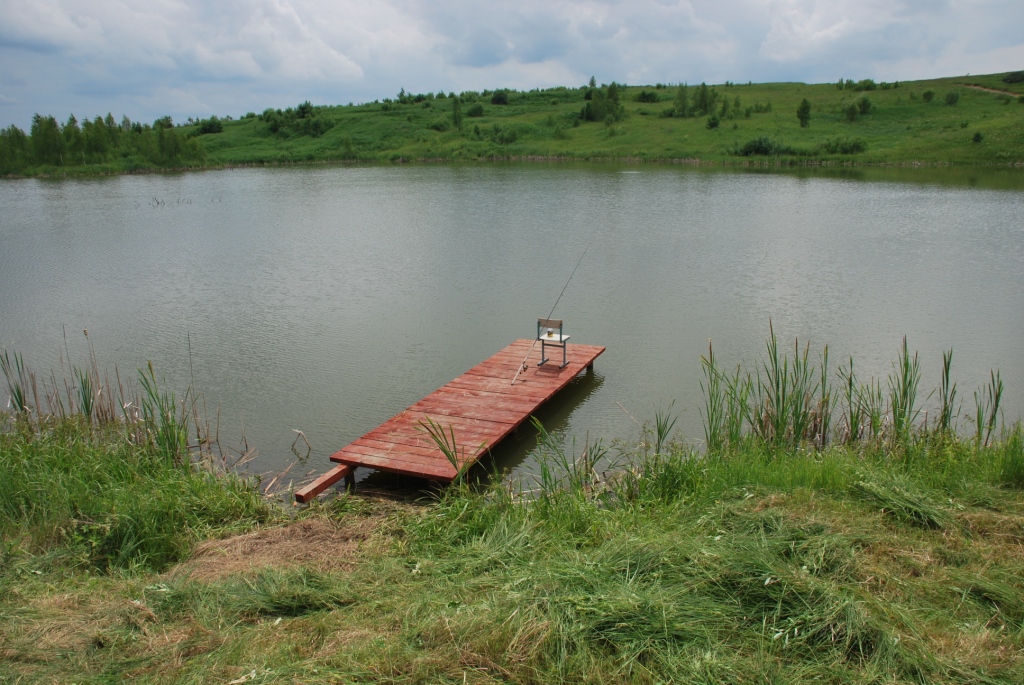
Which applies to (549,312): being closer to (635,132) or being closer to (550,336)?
(550,336)

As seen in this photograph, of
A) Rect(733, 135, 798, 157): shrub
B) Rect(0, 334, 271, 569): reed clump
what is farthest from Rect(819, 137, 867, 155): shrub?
Rect(0, 334, 271, 569): reed clump

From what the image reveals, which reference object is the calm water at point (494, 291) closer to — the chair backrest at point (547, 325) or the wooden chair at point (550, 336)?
the wooden chair at point (550, 336)

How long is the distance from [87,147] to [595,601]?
61063 millimetres

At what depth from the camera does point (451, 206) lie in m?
28.4

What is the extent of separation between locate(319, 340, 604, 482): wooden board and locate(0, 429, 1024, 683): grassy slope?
1.62 metres

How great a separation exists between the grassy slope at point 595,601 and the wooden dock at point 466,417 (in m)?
1.56

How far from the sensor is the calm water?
9.95m

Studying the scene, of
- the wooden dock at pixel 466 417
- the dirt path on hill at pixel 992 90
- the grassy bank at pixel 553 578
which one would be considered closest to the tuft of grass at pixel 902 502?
the grassy bank at pixel 553 578

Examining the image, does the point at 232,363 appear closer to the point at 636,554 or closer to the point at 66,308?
the point at 66,308

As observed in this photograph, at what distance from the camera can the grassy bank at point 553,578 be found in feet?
10.7

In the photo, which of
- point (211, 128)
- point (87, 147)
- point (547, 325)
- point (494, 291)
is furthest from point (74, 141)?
point (547, 325)

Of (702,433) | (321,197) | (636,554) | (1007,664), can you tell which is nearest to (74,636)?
(636,554)

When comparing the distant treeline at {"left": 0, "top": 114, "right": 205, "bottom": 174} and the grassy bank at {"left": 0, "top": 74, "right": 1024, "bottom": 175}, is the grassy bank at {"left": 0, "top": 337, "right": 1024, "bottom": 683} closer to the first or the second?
the grassy bank at {"left": 0, "top": 74, "right": 1024, "bottom": 175}

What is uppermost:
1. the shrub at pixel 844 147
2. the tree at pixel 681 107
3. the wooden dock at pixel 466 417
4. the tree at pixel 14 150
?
the tree at pixel 681 107
